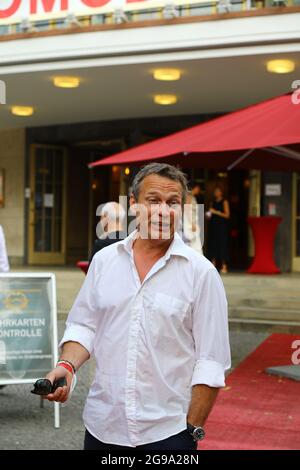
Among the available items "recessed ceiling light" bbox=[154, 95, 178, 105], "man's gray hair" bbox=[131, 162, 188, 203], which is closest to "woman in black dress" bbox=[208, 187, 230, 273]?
"recessed ceiling light" bbox=[154, 95, 178, 105]

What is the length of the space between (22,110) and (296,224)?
254 inches

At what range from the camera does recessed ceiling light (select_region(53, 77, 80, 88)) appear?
1333 cm

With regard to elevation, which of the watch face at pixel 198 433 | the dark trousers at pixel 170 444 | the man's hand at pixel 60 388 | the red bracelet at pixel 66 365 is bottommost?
the dark trousers at pixel 170 444

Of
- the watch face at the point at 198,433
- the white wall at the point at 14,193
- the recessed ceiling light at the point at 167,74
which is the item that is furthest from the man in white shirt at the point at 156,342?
the white wall at the point at 14,193

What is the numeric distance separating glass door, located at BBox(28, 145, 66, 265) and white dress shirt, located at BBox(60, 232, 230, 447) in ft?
52.3

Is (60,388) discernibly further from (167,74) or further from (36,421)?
(167,74)

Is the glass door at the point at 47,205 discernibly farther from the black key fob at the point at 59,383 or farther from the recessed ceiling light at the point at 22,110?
the black key fob at the point at 59,383

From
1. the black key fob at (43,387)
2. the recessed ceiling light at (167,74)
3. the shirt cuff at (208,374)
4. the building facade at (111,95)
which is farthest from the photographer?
the recessed ceiling light at (167,74)

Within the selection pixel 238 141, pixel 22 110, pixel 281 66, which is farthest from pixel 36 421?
pixel 22 110

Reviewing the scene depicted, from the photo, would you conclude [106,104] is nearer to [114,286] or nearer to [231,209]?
[231,209]

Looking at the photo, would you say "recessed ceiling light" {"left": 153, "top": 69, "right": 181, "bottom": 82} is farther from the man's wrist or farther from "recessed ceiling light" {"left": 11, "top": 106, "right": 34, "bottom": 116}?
the man's wrist

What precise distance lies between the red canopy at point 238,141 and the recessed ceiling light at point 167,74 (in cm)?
402

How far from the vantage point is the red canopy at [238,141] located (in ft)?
22.2

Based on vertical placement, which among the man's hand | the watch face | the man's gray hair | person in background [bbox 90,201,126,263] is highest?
the man's gray hair
